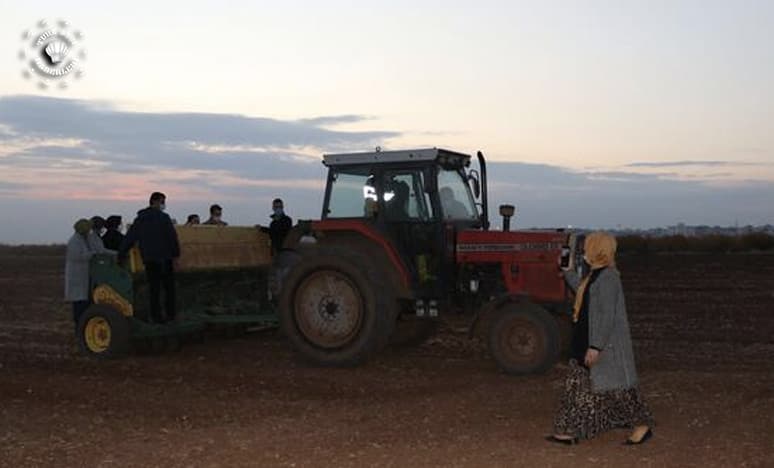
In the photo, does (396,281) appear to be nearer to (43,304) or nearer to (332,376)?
(332,376)

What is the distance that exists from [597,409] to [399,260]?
12.8 feet

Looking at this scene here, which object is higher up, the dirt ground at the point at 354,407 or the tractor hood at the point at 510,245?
the tractor hood at the point at 510,245

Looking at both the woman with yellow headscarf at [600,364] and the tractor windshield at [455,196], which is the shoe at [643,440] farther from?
the tractor windshield at [455,196]

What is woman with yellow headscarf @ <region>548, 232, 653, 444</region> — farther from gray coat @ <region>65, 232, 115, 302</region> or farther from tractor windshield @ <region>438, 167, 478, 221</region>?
gray coat @ <region>65, 232, 115, 302</region>

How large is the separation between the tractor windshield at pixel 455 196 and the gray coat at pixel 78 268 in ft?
13.5

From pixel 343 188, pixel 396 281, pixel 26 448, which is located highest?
pixel 343 188

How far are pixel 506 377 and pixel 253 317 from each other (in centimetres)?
331

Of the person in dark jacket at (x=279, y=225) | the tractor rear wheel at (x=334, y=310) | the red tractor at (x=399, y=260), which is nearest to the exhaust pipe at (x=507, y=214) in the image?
the red tractor at (x=399, y=260)

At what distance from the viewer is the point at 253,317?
1120 centimetres

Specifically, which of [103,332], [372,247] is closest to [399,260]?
[372,247]

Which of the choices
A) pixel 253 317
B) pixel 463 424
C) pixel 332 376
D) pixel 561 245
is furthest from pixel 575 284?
pixel 253 317

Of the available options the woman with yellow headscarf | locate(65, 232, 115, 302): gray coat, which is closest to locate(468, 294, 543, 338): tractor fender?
the woman with yellow headscarf

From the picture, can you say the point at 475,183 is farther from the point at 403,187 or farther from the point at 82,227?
the point at 82,227

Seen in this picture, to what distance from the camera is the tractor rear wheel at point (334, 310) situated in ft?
32.9
